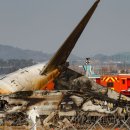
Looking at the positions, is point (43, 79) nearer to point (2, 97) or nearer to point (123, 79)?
point (2, 97)

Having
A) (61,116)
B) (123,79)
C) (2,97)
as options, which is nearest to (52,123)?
(61,116)

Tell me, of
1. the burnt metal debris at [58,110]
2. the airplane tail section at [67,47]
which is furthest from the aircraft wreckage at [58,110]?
the airplane tail section at [67,47]

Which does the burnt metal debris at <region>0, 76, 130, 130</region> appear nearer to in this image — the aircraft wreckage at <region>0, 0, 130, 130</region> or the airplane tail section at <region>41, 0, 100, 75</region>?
the aircraft wreckage at <region>0, 0, 130, 130</region>

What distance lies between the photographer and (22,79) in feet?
125

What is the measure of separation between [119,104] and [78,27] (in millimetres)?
7317

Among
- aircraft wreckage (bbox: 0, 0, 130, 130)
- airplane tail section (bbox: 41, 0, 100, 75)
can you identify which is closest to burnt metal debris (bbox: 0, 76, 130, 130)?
aircraft wreckage (bbox: 0, 0, 130, 130)

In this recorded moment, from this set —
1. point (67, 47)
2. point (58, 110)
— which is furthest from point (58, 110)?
point (67, 47)

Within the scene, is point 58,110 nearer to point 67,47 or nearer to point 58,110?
point 58,110

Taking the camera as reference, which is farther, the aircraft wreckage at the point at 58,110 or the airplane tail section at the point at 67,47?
the airplane tail section at the point at 67,47

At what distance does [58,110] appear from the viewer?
3234 cm

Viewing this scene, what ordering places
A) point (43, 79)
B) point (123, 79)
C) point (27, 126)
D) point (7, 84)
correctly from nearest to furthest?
point (27, 126) → point (7, 84) → point (43, 79) → point (123, 79)

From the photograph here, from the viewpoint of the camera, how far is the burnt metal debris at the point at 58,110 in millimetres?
32125

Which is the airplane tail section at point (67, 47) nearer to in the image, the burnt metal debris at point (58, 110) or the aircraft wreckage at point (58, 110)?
the aircraft wreckage at point (58, 110)

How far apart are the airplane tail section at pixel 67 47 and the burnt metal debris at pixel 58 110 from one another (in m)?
6.34
